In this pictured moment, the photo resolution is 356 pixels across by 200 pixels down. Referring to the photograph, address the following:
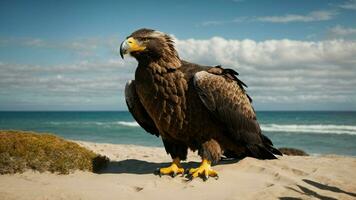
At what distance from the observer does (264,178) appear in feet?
21.6

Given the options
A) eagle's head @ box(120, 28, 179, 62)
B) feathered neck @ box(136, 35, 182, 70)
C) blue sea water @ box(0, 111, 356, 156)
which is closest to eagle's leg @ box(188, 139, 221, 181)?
feathered neck @ box(136, 35, 182, 70)

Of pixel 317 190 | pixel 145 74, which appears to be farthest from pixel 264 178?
pixel 145 74

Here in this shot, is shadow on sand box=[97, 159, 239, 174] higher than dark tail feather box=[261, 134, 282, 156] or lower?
lower

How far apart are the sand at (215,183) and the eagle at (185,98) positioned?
1.59 ft

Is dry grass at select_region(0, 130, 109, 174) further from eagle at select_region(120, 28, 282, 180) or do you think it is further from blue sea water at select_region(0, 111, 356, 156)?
blue sea water at select_region(0, 111, 356, 156)

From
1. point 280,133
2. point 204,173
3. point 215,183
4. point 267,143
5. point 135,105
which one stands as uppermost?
point 135,105

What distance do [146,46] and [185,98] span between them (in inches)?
42.9

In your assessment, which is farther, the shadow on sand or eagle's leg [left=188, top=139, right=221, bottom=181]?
the shadow on sand

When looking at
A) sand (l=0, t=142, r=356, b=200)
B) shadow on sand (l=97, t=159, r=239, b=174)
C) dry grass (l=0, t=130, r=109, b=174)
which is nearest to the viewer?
sand (l=0, t=142, r=356, b=200)

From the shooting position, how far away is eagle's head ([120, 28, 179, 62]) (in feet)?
20.7

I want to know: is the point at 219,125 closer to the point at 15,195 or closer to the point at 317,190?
the point at 317,190

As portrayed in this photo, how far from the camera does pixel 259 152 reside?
25.5 feet

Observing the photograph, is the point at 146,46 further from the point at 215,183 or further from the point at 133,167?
the point at 133,167

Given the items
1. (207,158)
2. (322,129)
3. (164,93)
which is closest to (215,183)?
(207,158)
